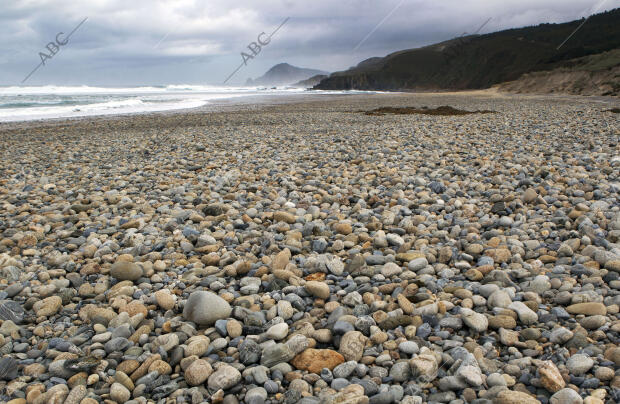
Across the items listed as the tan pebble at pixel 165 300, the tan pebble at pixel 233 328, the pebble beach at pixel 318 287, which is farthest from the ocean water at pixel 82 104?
the tan pebble at pixel 233 328

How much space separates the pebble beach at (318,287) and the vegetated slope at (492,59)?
55.7m

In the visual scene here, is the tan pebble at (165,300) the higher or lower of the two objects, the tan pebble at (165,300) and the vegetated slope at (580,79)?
the lower

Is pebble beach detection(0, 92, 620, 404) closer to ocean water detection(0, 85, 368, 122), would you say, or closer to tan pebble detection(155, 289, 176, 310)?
tan pebble detection(155, 289, 176, 310)

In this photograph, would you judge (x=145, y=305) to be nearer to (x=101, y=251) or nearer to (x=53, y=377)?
(x=53, y=377)

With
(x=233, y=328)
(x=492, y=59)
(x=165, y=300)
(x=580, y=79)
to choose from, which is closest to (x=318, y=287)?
(x=233, y=328)

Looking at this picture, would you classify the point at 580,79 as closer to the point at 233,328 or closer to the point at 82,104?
the point at 82,104

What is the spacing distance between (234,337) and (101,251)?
201 cm

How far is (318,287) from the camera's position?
118 inches

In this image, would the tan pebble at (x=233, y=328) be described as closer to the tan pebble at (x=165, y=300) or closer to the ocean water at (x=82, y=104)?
the tan pebble at (x=165, y=300)

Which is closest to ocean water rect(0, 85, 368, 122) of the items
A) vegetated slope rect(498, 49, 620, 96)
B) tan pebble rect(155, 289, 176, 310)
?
tan pebble rect(155, 289, 176, 310)

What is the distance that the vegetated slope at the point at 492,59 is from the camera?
59.0 metres

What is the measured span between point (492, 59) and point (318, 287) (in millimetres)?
93438

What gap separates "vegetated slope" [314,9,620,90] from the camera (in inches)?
2323

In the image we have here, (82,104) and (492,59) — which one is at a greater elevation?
(492,59)
